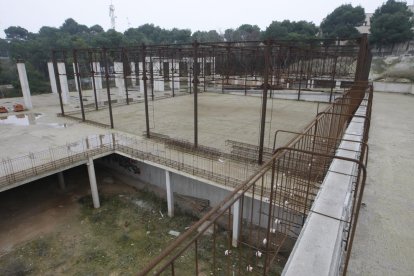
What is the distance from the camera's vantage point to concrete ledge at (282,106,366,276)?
309 centimetres

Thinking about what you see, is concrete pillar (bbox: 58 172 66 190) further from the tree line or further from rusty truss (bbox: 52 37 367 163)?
the tree line

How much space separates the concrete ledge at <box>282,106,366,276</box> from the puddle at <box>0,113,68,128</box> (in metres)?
21.6

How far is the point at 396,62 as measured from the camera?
49.0m

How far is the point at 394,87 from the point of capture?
34.2m

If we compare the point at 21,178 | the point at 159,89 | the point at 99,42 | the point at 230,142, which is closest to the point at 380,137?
the point at 230,142

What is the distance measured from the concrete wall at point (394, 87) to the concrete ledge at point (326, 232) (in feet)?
120

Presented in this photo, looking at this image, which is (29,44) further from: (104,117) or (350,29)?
(350,29)

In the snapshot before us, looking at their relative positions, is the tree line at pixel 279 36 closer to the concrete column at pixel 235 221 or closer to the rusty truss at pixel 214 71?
the rusty truss at pixel 214 71

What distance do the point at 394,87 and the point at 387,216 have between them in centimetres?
3649

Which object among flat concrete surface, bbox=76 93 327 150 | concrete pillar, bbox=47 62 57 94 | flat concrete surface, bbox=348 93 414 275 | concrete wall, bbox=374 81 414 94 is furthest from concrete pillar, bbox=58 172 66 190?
concrete wall, bbox=374 81 414 94

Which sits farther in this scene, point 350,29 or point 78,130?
point 350,29

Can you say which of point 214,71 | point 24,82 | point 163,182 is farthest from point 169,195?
point 24,82

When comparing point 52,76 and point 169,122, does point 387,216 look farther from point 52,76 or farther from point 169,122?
point 52,76

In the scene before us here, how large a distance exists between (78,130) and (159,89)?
22262 millimetres
